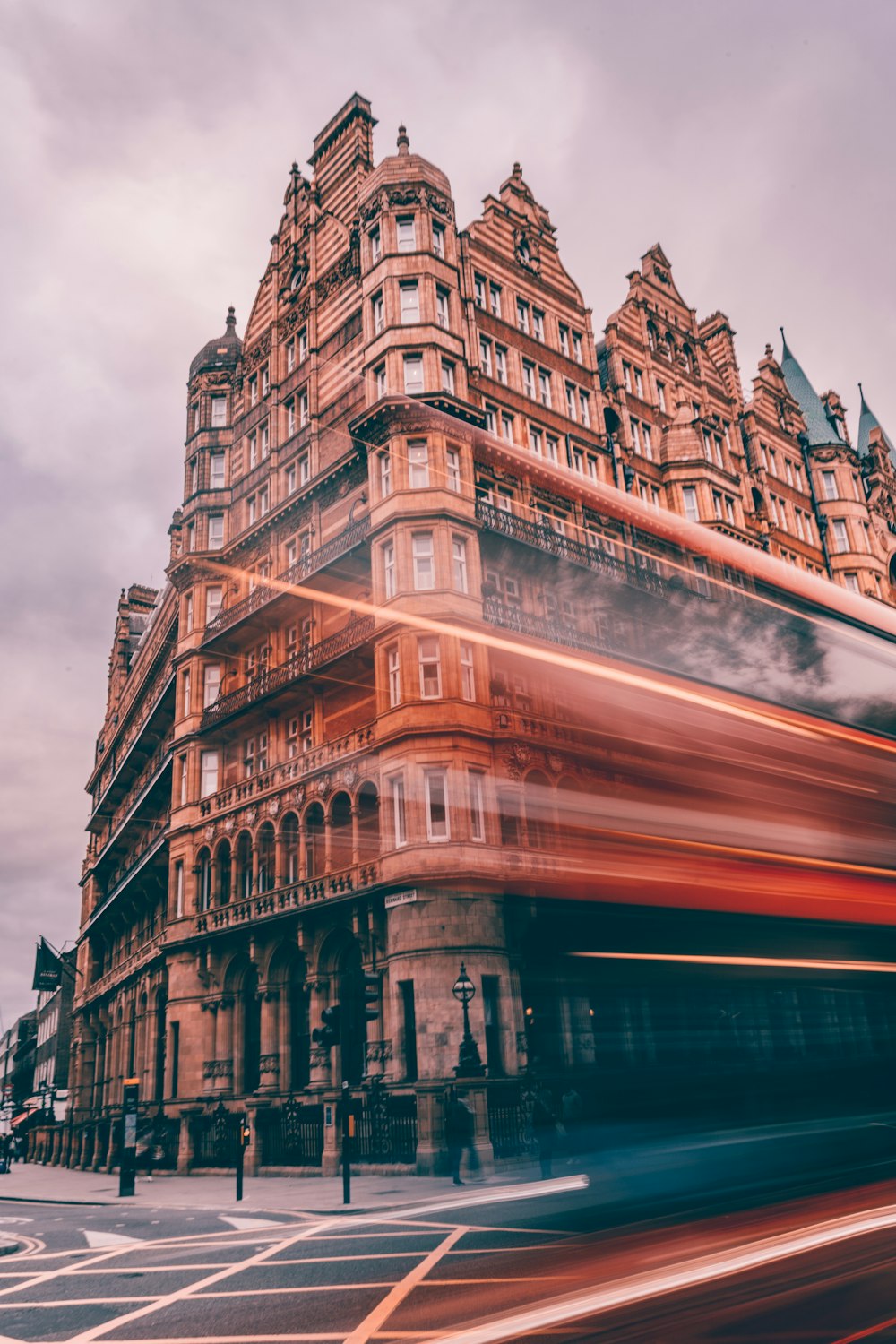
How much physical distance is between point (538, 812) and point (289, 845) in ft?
28.7

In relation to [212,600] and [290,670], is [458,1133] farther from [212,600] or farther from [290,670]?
[212,600]

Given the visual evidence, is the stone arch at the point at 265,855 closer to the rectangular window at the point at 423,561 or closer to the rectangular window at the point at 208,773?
the rectangular window at the point at 208,773

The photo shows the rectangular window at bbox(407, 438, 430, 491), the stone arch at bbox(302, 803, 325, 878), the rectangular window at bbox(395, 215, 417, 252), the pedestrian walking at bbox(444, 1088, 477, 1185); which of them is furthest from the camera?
the rectangular window at bbox(395, 215, 417, 252)

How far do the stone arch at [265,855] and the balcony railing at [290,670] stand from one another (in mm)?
4376

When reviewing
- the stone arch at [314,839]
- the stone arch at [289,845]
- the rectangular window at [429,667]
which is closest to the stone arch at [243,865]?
the stone arch at [289,845]

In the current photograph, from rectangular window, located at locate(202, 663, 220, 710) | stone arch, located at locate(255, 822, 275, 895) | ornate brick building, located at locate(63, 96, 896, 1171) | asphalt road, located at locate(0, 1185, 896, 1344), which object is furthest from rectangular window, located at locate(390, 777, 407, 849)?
rectangular window, located at locate(202, 663, 220, 710)

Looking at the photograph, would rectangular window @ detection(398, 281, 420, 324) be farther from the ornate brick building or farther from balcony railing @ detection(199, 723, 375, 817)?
balcony railing @ detection(199, 723, 375, 817)

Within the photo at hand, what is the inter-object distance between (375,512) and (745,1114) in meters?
19.8

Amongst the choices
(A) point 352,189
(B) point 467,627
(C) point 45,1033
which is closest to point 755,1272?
(B) point 467,627

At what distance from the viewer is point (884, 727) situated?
15477 millimetres

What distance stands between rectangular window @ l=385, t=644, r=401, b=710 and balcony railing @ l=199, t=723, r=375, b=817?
1.22 m

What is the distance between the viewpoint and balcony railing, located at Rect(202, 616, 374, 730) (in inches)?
1164

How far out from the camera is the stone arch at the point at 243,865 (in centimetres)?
3334

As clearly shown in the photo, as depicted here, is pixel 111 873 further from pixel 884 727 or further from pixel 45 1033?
pixel 884 727
